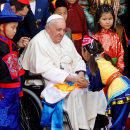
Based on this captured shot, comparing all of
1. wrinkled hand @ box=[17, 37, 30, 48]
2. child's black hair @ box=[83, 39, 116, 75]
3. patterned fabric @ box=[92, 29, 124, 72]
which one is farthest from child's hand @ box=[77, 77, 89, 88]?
patterned fabric @ box=[92, 29, 124, 72]

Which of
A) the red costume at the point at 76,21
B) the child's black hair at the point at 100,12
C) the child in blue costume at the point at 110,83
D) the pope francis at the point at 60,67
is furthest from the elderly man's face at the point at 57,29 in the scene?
the red costume at the point at 76,21

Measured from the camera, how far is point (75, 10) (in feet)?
15.3

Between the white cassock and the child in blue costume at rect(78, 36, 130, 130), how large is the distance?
0.91 feet

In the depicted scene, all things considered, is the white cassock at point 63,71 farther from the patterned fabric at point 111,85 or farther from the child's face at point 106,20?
the child's face at point 106,20

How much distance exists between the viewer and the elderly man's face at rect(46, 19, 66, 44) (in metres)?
3.43

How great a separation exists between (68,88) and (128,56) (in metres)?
2.87

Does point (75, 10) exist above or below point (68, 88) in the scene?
above

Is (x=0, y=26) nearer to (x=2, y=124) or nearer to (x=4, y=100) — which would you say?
(x=4, y=100)

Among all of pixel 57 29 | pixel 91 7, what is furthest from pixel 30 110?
pixel 91 7

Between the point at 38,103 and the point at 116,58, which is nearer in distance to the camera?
the point at 38,103

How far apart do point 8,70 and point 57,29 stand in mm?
1070

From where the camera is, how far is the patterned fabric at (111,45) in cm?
426

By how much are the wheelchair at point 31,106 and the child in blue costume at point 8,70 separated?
12.0 inches

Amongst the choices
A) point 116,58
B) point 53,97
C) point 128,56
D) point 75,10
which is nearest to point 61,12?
point 75,10
